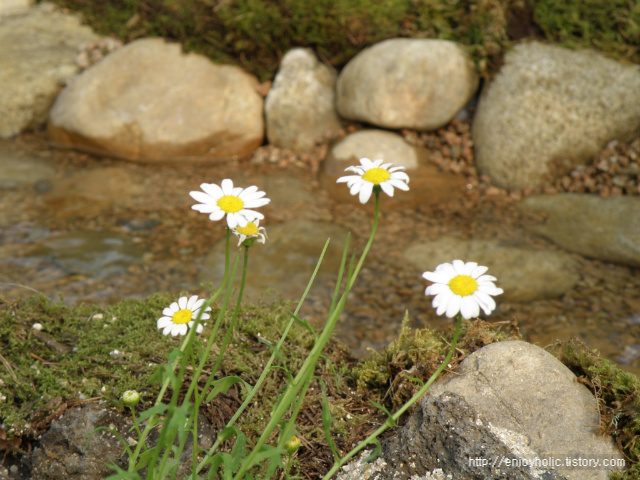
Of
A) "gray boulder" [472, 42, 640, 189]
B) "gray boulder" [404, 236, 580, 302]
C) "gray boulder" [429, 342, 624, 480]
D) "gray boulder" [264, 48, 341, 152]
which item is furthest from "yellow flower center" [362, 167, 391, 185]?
"gray boulder" [264, 48, 341, 152]

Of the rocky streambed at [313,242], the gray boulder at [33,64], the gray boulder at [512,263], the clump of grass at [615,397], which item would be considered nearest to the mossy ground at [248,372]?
the clump of grass at [615,397]

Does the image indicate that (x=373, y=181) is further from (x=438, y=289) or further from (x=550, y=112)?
(x=550, y=112)

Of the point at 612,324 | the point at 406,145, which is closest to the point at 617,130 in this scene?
the point at 406,145

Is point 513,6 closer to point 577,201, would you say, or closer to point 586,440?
point 577,201

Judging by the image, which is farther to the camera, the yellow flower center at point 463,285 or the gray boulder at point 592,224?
the gray boulder at point 592,224

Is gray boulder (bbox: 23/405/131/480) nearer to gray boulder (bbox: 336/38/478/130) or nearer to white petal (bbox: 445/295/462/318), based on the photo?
white petal (bbox: 445/295/462/318)

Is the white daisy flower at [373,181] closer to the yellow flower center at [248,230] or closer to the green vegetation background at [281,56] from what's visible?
the yellow flower center at [248,230]
